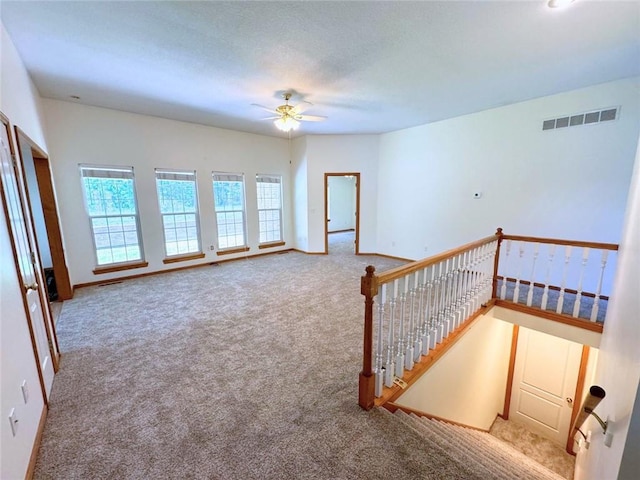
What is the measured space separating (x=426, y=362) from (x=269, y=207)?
5.18 metres

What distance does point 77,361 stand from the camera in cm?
242

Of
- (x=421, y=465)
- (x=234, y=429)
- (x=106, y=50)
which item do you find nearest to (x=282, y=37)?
(x=106, y=50)

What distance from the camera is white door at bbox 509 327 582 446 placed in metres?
3.81

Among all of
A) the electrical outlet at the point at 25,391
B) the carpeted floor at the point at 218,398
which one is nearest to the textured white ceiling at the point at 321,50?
the electrical outlet at the point at 25,391

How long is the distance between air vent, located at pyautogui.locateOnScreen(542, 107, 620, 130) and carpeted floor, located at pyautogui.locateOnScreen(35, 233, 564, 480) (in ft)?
11.8

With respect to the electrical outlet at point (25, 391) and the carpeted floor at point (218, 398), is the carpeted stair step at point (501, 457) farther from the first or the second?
the electrical outlet at point (25, 391)

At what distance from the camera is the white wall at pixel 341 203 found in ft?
34.9

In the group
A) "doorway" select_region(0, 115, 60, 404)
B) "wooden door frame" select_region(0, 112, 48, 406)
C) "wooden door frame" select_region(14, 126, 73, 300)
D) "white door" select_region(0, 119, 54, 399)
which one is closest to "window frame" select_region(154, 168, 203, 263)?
"wooden door frame" select_region(14, 126, 73, 300)

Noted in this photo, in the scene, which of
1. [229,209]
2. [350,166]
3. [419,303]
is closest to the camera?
[419,303]

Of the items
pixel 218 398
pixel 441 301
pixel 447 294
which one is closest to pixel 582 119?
pixel 447 294

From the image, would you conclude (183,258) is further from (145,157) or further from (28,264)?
(28,264)

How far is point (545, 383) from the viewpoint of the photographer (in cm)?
398

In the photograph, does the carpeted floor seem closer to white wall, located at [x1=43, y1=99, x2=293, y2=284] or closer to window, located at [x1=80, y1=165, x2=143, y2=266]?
window, located at [x1=80, y1=165, x2=143, y2=266]

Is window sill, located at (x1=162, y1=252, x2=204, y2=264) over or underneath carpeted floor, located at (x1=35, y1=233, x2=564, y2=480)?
over
